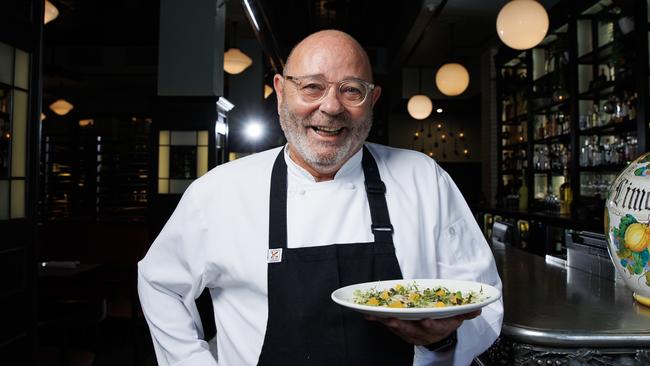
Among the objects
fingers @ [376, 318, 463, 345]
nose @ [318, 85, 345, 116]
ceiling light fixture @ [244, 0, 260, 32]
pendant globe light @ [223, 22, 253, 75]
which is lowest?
fingers @ [376, 318, 463, 345]

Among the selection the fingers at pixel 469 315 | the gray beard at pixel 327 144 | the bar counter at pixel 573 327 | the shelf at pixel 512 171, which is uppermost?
the shelf at pixel 512 171

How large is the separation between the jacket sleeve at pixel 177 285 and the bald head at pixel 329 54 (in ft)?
1.66

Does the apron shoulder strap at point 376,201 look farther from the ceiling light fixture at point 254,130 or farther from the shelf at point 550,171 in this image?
the ceiling light fixture at point 254,130

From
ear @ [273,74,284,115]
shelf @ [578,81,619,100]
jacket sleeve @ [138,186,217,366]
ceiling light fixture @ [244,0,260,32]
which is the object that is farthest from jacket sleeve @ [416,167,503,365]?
shelf @ [578,81,619,100]

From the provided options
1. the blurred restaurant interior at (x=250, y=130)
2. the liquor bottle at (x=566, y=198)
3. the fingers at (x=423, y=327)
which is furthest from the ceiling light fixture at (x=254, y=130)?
the fingers at (x=423, y=327)

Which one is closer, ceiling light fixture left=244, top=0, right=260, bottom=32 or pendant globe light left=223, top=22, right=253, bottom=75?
ceiling light fixture left=244, top=0, right=260, bottom=32

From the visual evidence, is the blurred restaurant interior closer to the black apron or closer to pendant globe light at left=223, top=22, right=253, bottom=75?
pendant globe light at left=223, top=22, right=253, bottom=75

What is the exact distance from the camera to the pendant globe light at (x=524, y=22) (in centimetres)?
418

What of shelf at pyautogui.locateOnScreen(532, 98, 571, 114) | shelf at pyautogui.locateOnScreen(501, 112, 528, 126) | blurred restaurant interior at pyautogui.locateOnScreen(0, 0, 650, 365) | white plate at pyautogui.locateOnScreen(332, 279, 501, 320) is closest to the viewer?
white plate at pyautogui.locateOnScreen(332, 279, 501, 320)

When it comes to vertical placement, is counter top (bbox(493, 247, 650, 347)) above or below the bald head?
below

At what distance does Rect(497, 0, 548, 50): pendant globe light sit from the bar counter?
9.43 ft

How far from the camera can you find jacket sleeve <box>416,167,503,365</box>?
4.43ft

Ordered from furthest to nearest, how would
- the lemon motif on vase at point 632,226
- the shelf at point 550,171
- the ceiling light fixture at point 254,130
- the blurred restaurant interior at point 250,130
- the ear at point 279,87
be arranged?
the ceiling light fixture at point 254,130 → the shelf at point 550,171 → the blurred restaurant interior at point 250,130 → the ear at point 279,87 → the lemon motif on vase at point 632,226

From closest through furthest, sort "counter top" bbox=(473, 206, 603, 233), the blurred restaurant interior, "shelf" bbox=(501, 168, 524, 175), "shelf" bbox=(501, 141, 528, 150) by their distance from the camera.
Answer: the blurred restaurant interior < "counter top" bbox=(473, 206, 603, 233) < "shelf" bbox=(501, 141, 528, 150) < "shelf" bbox=(501, 168, 524, 175)
